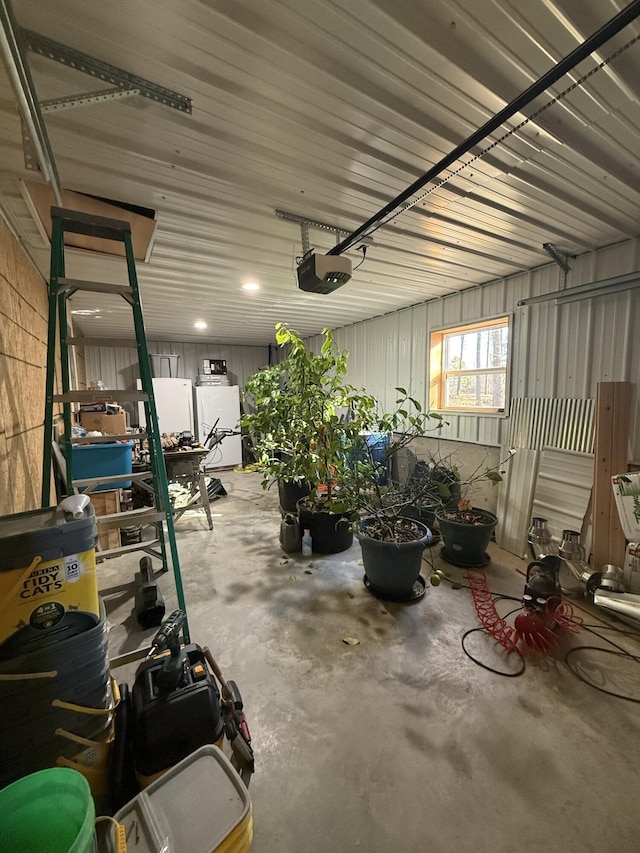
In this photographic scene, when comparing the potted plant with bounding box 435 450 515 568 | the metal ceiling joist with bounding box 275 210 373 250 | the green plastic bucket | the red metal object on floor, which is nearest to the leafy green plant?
the metal ceiling joist with bounding box 275 210 373 250

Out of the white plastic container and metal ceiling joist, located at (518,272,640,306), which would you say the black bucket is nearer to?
the white plastic container

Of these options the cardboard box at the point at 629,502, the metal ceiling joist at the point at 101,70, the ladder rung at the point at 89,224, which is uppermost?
the metal ceiling joist at the point at 101,70

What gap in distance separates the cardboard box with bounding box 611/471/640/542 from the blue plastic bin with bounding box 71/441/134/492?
10.8 feet

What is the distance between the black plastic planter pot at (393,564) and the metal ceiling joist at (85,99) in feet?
8.26

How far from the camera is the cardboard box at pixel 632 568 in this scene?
2266 mm

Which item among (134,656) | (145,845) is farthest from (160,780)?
(134,656)

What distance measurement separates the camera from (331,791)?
48.9 inches

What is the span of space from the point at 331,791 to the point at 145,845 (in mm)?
668

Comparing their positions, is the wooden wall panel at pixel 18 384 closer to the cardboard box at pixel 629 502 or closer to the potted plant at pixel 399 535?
the potted plant at pixel 399 535

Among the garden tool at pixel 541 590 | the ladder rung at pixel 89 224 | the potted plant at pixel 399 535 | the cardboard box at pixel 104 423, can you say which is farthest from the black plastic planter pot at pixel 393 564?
the cardboard box at pixel 104 423

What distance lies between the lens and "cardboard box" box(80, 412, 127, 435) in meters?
3.13

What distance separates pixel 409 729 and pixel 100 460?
2.22 m

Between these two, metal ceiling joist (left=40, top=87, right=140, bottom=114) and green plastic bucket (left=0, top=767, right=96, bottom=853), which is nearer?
green plastic bucket (left=0, top=767, right=96, bottom=853)

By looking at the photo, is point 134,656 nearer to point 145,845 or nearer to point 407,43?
point 145,845
